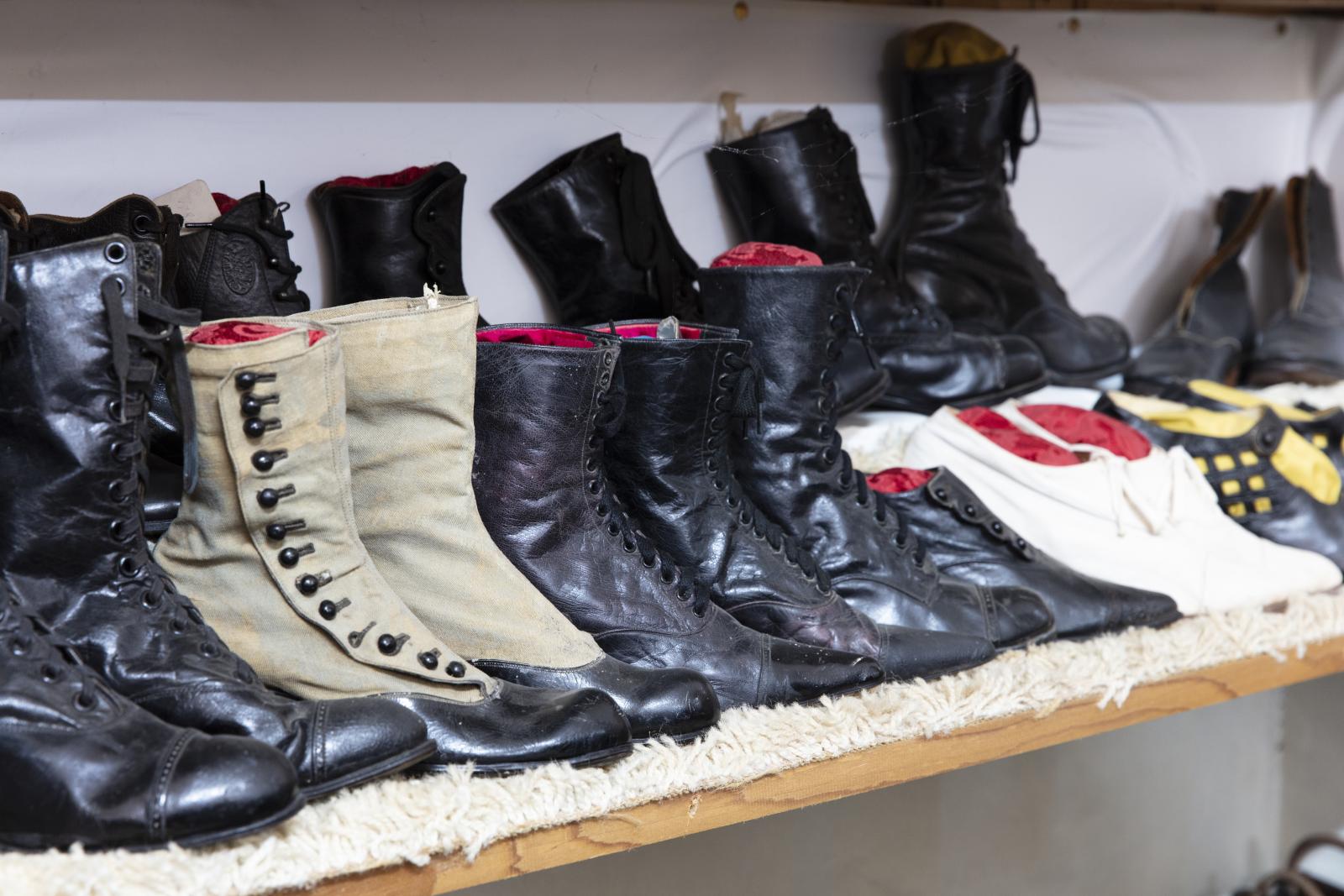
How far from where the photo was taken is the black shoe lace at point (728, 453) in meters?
0.93

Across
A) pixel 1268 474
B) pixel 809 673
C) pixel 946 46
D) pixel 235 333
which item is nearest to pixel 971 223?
pixel 946 46

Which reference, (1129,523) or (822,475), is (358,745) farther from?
(1129,523)

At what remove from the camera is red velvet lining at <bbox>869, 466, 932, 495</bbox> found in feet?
3.77

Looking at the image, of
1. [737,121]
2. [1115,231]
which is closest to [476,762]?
[737,121]

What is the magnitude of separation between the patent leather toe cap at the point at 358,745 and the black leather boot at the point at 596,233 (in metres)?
0.54

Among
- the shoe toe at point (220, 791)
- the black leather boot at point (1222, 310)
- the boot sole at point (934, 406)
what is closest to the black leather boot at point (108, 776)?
the shoe toe at point (220, 791)

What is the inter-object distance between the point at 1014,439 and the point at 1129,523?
0.13m

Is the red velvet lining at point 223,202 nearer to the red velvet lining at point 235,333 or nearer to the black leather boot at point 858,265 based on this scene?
the red velvet lining at point 235,333

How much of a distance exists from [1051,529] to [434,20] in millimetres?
724

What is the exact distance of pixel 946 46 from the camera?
4.73 feet

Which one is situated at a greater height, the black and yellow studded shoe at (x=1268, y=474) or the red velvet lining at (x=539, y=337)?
the red velvet lining at (x=539, y=337)

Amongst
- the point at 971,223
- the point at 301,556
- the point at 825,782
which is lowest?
the point at 825,782

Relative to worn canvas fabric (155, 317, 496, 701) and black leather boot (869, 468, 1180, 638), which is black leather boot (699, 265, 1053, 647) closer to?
black leather boot (869, 468, 1180, 638)

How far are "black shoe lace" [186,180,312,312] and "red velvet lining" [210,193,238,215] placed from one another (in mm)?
23
